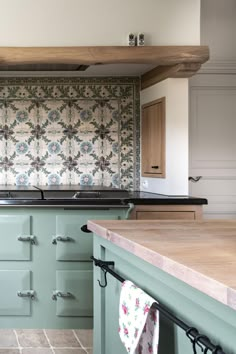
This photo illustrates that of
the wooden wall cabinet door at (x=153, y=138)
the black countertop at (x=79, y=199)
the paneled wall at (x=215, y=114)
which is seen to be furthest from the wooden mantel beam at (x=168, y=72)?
the black countertop at (x=79, y=199)

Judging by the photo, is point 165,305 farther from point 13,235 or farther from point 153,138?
point 153,138

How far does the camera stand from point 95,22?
133 inches

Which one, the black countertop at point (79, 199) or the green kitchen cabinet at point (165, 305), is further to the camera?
the black countertop at point (79, 199)

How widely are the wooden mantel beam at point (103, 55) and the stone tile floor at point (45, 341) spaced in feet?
5.62

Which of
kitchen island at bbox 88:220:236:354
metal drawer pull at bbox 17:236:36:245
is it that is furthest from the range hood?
kitchen island at bbox 88:220:236:354

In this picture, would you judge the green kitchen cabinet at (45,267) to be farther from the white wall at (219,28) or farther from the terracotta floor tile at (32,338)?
the white wall at (219,28)

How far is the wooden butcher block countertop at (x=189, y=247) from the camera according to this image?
0.97 m

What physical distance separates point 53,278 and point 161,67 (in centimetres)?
166

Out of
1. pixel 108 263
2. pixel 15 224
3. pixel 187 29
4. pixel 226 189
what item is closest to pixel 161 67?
pixel 187 29

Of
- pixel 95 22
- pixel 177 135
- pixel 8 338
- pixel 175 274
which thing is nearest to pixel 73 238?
pixel 8 338

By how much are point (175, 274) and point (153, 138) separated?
2795 millimetres

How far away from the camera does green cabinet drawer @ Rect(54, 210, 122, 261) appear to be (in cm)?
315

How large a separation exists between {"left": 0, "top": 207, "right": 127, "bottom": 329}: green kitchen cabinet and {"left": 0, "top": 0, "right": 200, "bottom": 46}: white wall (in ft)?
3.68

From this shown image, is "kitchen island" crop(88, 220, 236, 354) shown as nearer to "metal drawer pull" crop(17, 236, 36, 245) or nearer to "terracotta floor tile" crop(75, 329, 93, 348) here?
"terracotta floor tile" crop(75, 329, 93, 348)
